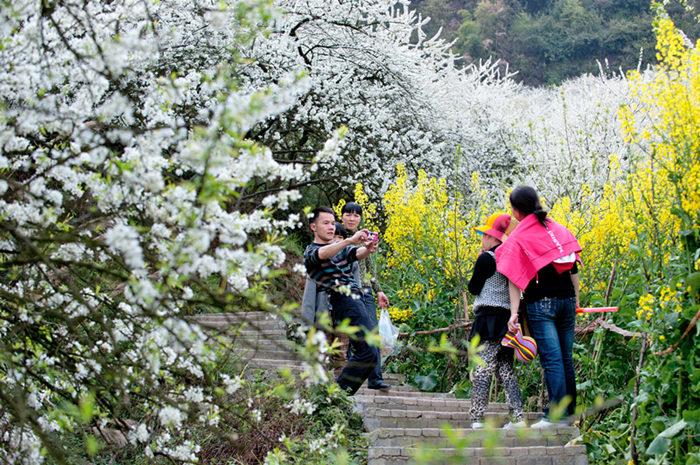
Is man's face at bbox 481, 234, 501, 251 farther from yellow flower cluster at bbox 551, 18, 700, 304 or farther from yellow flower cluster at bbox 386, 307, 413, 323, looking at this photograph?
yellow flower cluster at bbox 386, 307, 413, 323

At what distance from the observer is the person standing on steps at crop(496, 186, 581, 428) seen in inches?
231

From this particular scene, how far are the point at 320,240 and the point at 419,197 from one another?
8.69 feet

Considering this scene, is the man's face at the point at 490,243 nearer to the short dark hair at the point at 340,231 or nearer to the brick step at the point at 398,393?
the short dark hair at the point at 340,231

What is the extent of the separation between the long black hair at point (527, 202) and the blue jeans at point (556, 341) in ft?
1.83

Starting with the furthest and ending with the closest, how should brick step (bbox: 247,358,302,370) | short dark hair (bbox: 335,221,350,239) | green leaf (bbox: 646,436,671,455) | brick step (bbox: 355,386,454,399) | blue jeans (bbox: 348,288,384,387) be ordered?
brick step (bbox: 247,358,302,370), short dark hair (bbox: 335,221,350,239), brick step (bbox: 355,386,454,399), blue jeans (bbox: 348,288,384,387), green leaf (bbox: 646,436,671,455)

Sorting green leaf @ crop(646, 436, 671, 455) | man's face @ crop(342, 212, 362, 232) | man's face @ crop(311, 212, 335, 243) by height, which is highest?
man's face @ crop(342, 212, 362, 232)

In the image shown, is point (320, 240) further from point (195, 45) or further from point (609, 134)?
point (609, 134)

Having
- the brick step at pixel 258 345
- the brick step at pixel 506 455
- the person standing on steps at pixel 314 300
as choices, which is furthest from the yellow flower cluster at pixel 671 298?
the person standing on steps at pixel 314 300

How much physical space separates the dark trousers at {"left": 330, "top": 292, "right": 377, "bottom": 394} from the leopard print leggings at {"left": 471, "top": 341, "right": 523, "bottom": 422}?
0.81 metres

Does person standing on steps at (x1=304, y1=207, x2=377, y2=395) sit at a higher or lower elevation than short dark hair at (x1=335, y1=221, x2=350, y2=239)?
lower

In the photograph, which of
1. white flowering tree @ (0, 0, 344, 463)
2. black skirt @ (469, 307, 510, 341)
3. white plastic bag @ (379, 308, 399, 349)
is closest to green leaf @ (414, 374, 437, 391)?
white plastic bag @ (379, 308, 399, 349)

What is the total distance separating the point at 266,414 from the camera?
664 cm

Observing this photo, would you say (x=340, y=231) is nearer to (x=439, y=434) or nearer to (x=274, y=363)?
(x=274, y=363)

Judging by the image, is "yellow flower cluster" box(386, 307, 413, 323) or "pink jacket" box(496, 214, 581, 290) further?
"yellow flower cluster" box(386, 307, 413, 323)
